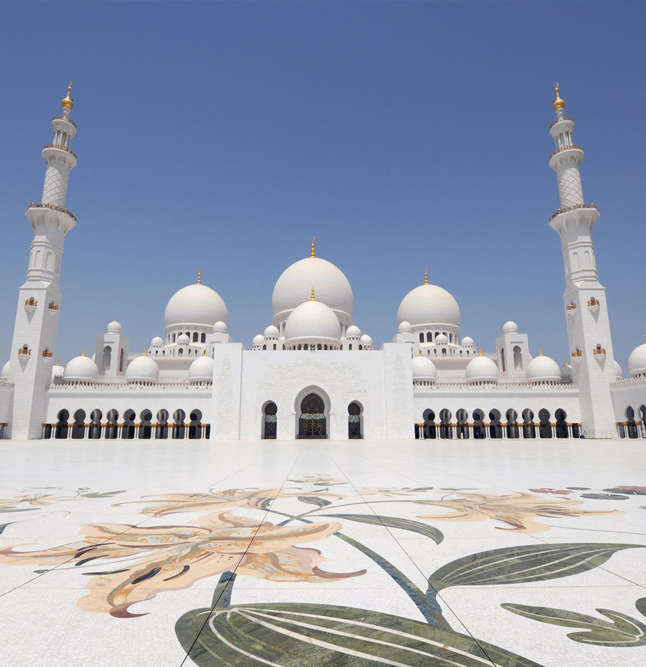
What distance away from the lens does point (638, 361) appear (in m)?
28.8

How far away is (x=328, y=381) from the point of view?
26.8 meters

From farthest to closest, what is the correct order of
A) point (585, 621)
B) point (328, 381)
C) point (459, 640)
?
1. point (328, 381)
2. point (585, 621)
3. point (459, 640)

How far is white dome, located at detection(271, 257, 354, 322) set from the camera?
3512 cm

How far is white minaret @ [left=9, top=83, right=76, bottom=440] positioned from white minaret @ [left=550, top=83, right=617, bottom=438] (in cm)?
3227

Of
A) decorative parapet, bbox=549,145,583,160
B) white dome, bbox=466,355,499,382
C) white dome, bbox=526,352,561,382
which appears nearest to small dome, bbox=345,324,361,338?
white dome, bbox=466,355,499,382

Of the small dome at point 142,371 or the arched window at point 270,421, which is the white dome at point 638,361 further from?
the small dome at point 142,371

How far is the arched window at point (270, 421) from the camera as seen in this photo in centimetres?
2728

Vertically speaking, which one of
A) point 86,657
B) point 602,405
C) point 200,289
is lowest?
point 86,657

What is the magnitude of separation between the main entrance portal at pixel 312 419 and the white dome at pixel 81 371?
50.3 ft

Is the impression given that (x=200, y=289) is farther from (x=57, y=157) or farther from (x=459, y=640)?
(x=459, y=640)

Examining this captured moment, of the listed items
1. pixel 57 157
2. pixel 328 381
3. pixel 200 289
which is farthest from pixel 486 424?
pixel 57 157

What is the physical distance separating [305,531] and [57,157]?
33.2m

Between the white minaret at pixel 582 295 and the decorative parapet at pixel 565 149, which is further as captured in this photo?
the decorative parapet at pixel 565 149

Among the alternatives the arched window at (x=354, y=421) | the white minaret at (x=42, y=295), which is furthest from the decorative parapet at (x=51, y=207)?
the arched window at (x=354, y=421)
